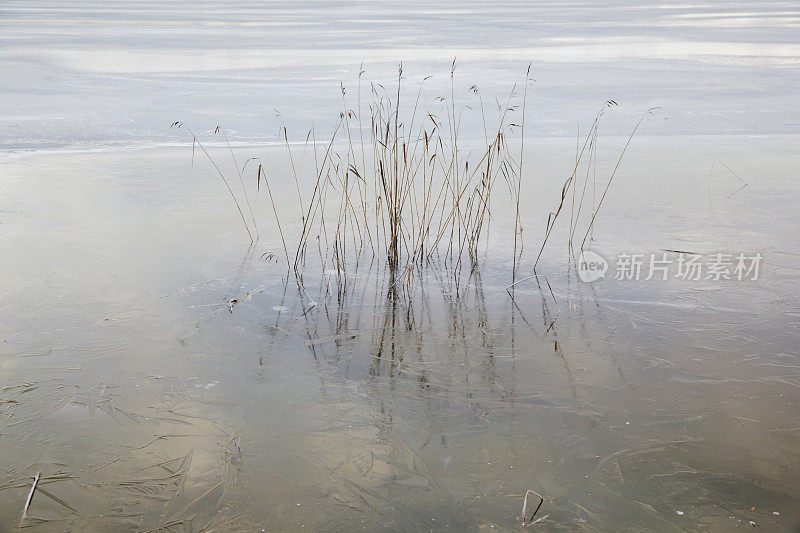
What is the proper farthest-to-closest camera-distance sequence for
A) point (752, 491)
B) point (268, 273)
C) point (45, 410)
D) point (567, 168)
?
1. point (567, 168)
2. point (268, 273)
3. point (45, 410)
4. point (752, 491)

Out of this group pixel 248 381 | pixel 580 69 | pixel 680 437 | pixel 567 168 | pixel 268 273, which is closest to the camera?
pixel 680 437

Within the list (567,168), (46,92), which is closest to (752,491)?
(567,168)

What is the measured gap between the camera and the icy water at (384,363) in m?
2.01

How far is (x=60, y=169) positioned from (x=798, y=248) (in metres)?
4.86

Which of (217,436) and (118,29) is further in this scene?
(118,29)

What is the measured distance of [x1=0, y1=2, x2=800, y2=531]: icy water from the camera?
2012 mm

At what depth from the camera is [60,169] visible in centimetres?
562

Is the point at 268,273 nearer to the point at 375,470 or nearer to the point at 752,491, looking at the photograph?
the point at 375,470

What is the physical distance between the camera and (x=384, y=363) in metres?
2.75

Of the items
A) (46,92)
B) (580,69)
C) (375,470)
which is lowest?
(375,470)

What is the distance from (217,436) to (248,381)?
35 centimetres

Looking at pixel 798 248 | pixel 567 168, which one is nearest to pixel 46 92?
pixel 567 168

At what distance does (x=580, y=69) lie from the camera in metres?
10.2

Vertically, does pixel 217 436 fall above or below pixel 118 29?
below
